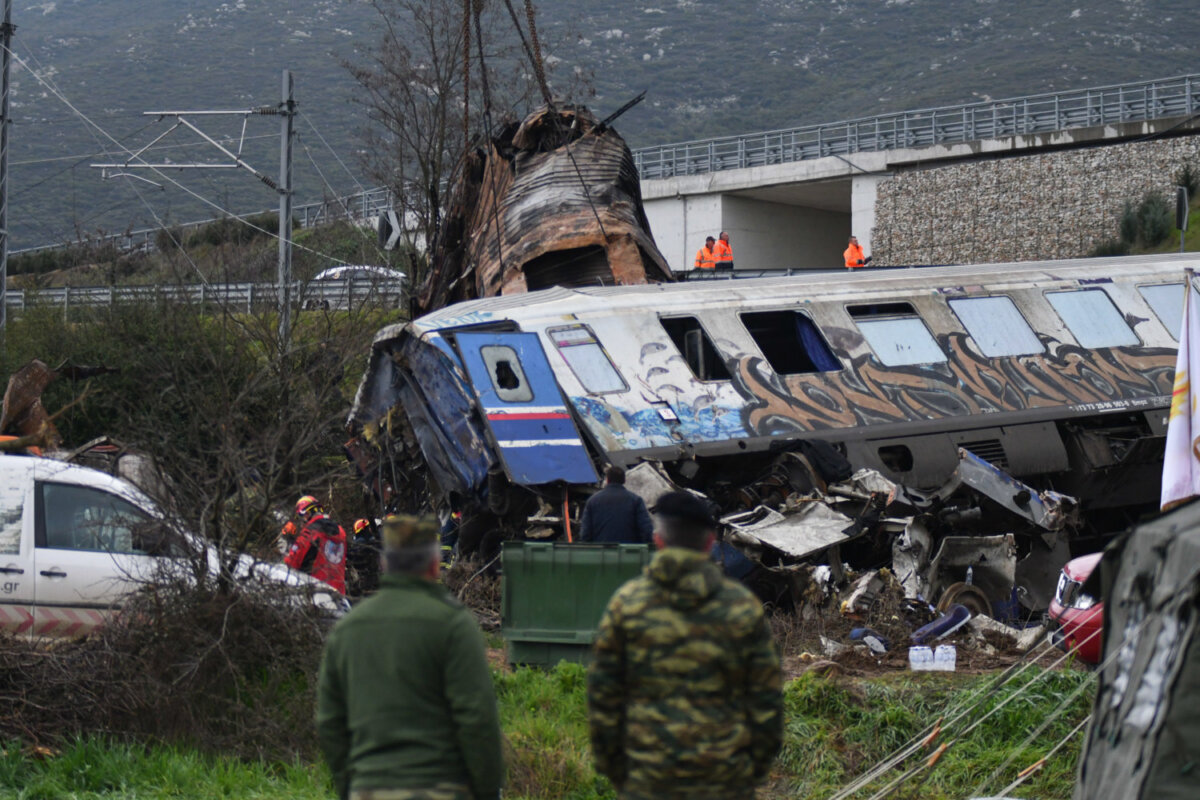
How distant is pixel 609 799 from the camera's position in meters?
7.86

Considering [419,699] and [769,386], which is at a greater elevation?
[769,386]

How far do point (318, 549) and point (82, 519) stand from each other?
173 centimetres

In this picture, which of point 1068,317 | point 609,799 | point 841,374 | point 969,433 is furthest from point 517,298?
point 609,799

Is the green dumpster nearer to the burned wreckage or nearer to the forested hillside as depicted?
the burned wreckage

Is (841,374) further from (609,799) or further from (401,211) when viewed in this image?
(401,211)

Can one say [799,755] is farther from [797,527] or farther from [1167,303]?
[1167,303]

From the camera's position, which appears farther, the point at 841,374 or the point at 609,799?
the point at 841,374

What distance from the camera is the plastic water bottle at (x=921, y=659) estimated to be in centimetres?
1026

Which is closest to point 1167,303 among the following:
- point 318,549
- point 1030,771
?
point 1030,771

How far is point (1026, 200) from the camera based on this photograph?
3622 centimetres

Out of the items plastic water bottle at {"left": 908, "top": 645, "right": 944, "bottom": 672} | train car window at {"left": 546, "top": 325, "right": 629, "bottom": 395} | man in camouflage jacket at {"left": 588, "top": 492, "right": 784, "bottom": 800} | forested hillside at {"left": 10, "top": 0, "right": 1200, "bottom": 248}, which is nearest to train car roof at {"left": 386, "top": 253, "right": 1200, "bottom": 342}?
train car window at {"left": 546, "top": 325, "right": 629, "bottom": 395}

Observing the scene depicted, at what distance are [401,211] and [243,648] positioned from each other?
22.0 m

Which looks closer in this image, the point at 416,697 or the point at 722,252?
the point at 416,697

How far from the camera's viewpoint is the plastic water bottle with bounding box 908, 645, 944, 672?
10258mm
